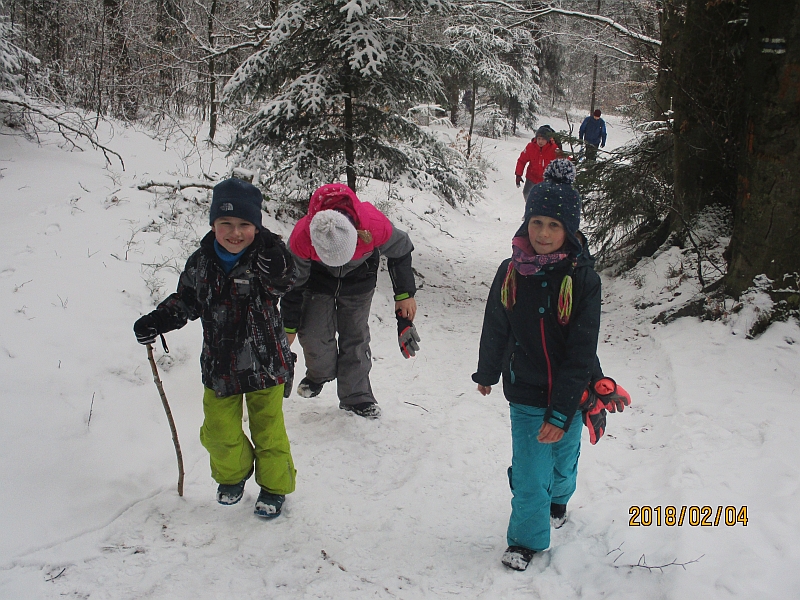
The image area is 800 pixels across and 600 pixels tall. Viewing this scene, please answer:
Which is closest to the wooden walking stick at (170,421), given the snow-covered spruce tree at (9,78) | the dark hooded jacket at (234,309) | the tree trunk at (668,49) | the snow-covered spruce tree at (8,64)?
the dark hooded jacket at (234,309)

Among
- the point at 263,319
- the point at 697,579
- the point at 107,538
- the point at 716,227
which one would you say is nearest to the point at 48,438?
the point at 107,538

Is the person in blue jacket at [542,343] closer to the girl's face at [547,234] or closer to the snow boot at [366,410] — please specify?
the girl's face at [547,234]

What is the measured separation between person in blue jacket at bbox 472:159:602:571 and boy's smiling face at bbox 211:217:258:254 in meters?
1.41

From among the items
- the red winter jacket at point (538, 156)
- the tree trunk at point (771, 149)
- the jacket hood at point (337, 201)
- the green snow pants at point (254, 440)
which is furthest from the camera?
the red winter jacket at point (538, 156)

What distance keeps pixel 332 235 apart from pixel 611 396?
189 cm

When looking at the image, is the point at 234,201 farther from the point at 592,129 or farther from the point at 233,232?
the point at 592,129

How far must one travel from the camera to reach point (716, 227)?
6566 millimetres

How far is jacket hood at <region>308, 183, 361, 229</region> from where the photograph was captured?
3.69m

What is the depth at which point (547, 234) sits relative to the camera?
269cm

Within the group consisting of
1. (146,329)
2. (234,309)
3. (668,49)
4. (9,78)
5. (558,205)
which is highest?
(668,49)

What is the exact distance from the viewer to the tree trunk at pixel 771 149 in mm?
4777

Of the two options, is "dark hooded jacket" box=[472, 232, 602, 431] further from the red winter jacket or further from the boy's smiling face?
the red winter jacket

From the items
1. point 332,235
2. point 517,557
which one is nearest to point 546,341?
point 517,557

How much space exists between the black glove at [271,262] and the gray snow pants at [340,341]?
1.11m
